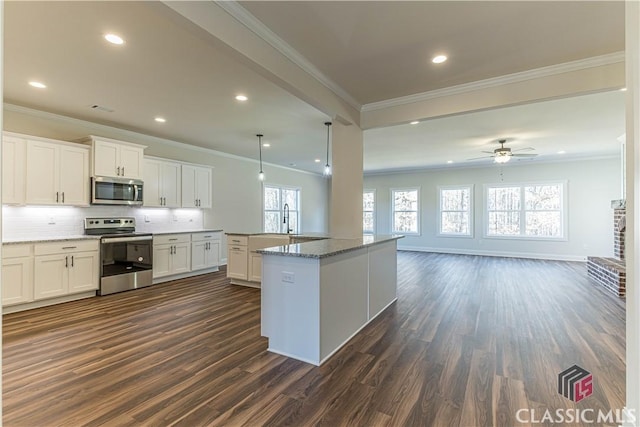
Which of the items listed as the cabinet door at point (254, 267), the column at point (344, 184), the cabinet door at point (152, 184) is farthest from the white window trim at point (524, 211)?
the cabinet door at point (152, 184)

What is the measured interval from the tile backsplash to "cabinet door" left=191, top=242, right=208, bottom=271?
2.47 ft

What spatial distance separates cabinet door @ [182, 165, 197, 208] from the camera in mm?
6408

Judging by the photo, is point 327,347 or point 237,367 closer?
point 237,367

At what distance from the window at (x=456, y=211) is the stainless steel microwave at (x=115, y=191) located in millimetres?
8546

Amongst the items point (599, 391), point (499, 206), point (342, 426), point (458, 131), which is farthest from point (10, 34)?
point (499, 206)

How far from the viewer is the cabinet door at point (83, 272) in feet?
14.6

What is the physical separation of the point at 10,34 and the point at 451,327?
515 cm

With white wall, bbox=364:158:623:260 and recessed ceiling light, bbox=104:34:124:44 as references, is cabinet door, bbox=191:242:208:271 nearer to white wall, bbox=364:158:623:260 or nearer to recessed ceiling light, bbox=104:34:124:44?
recessed ceiling light, bbox=104:34:124:44

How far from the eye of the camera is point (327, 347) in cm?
286

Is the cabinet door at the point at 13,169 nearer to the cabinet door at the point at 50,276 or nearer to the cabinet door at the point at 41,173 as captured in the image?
the cabinet door at the point at 41,173

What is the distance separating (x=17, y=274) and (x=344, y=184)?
4.38m

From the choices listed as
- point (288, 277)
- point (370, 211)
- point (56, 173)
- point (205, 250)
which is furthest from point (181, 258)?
point (370, 211)

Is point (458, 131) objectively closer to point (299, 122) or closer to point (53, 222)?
point (299, 122)

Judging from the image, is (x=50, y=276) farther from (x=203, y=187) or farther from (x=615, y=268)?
(x=615, y=268)
